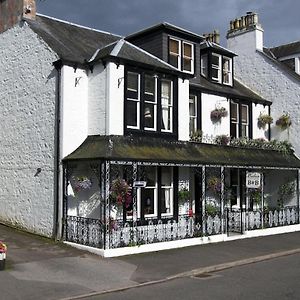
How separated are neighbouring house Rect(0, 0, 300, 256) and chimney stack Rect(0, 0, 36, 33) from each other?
0.06 metres

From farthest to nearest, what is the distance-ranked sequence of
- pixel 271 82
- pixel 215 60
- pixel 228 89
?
1. pixel 271 82
2. pixel 215 60
3. pixel 228 89

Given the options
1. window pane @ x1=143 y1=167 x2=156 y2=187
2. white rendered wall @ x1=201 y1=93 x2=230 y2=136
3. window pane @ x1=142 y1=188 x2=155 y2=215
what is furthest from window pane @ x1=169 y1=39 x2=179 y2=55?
window pane @ x1=142 y1=188 x2=155 y2=215

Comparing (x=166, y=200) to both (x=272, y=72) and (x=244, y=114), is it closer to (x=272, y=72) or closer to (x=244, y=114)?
(x=244, y=114)

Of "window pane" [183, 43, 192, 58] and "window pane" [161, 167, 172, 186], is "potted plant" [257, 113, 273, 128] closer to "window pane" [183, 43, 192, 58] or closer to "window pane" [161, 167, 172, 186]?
"window pane" [183, 43, 192, 58]

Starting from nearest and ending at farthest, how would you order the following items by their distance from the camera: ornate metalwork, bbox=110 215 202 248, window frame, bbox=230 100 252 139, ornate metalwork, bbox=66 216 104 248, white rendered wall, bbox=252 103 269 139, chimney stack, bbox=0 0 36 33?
ornate metalwork, bbox=66 216 104 248 → ornate metalwork, bbox=110 215 202 248 → chimney stack, bbox=0 0 36 33 → window frame, bbox=230 100 252 139 → white rendered wall, bbox=252 103 269 139

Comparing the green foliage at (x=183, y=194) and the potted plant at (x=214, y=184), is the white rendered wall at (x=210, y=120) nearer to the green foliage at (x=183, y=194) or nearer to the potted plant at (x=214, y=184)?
the potted plant at (x=214, y=184)

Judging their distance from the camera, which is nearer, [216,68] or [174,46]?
[174,46]

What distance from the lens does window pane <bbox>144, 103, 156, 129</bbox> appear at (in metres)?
16.3

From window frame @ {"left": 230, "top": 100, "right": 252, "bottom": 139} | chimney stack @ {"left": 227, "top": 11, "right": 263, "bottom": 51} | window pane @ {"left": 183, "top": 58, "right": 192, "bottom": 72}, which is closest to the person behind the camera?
window pane @ {"left": 183, "top": 58, "right": 192, "bottom": 72}

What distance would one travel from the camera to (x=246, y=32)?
24.8 meters

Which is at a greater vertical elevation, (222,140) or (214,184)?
(222,140)

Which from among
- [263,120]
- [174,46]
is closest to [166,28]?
[174,46]

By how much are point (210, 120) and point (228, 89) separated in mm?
2502

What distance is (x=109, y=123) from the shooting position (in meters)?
15.1
